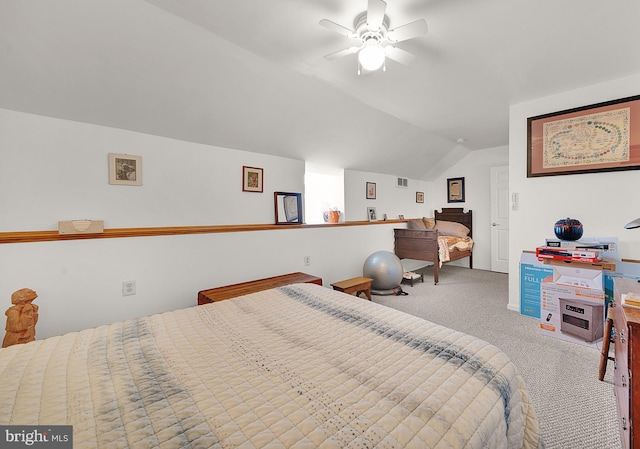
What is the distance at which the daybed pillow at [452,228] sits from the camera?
210 inches

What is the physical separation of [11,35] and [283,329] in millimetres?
2357

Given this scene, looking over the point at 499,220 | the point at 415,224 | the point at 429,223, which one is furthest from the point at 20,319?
the point at 499,220

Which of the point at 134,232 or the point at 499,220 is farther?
the point at 499,220

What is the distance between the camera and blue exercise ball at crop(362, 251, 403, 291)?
376 centimetres

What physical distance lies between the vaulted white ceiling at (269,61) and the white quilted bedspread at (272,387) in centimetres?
179

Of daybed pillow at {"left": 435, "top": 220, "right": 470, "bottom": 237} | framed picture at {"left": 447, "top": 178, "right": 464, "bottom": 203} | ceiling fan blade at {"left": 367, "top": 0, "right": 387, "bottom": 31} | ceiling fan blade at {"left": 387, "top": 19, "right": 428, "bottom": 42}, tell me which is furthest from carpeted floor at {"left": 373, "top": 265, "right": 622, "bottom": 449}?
ceiling fan blade at {"left": 367, "top": 0, "right": 387, "bottom": 31}

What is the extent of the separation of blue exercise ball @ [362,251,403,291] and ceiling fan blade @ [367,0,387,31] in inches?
111

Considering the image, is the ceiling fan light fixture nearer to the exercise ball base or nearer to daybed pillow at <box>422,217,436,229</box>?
the exercise ball base

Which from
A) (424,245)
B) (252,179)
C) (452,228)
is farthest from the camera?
(452,228)

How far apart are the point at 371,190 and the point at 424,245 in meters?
1.29

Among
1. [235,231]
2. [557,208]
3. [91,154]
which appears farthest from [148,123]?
[557,208]

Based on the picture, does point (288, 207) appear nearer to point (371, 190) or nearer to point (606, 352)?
point (371, 190)

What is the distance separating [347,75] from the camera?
2533mm

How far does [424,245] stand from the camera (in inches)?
176
